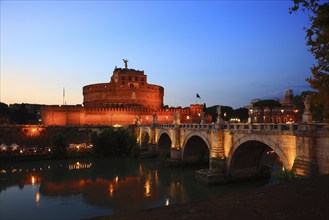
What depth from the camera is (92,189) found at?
2177cm

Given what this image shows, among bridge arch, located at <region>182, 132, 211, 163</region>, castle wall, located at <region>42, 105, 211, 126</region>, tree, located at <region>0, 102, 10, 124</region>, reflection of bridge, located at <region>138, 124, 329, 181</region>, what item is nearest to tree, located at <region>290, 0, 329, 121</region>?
reflection of bridge, located at <region>138, 124, 329, 181</region>

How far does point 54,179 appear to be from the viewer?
25953mm

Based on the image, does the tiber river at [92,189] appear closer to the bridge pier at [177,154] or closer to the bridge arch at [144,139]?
the bridge pier at [177,154]

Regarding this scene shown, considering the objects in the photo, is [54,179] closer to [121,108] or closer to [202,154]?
[202,154]

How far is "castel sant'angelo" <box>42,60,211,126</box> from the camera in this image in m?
61.9

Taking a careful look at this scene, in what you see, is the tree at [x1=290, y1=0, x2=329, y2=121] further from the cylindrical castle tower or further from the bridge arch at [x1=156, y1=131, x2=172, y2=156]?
the cylindrical castle tower

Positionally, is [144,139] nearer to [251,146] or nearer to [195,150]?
[195,150]

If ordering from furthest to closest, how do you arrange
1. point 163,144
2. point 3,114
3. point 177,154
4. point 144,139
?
point 3,114 → point 144,139 → point 163,144 → point 177,154

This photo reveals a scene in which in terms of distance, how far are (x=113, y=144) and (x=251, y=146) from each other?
80.7 feet

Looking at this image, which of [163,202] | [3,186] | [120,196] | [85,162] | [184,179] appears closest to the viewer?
[163,202]

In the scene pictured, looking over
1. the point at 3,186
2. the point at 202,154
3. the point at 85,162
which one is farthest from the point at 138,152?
the point at 3,186

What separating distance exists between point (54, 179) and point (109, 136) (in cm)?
1526

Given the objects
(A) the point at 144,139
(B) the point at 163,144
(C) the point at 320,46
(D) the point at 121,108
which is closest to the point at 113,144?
(A) the point at 144,139

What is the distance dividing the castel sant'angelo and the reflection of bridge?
18.7m
